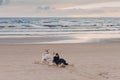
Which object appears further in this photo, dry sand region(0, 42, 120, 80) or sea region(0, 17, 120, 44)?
sea region(0, 17, 120, 44)

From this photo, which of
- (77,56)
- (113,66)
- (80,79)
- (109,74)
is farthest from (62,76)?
(77,56)

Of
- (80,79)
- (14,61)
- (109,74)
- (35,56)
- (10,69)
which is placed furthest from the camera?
(35,56)

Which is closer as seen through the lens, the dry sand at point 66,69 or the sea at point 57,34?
the dry sand at point 66,69

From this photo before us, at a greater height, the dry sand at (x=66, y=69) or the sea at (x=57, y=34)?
the sea at (x=57, y=34)

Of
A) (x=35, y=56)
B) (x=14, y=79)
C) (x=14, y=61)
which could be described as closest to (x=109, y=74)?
(x=14, y=79)

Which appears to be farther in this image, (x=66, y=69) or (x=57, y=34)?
(x=57, y=34)

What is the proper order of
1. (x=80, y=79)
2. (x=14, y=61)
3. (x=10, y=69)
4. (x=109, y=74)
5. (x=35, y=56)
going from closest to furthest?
(x=80, y=79) < (x=109, y=74) < (x=10, y=69) < (x=14, y=61) < (x=35, y=56)

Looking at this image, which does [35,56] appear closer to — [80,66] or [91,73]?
[80,66]

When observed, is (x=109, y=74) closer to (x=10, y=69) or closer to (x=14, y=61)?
(x=10, y=69)

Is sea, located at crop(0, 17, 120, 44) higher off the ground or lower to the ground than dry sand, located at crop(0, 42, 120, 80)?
higher

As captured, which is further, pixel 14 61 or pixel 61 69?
pixel 14 61

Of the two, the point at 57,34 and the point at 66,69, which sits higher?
the point at 57,34

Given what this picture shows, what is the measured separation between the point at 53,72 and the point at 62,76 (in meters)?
1.00

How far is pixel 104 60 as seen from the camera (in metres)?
16.9
